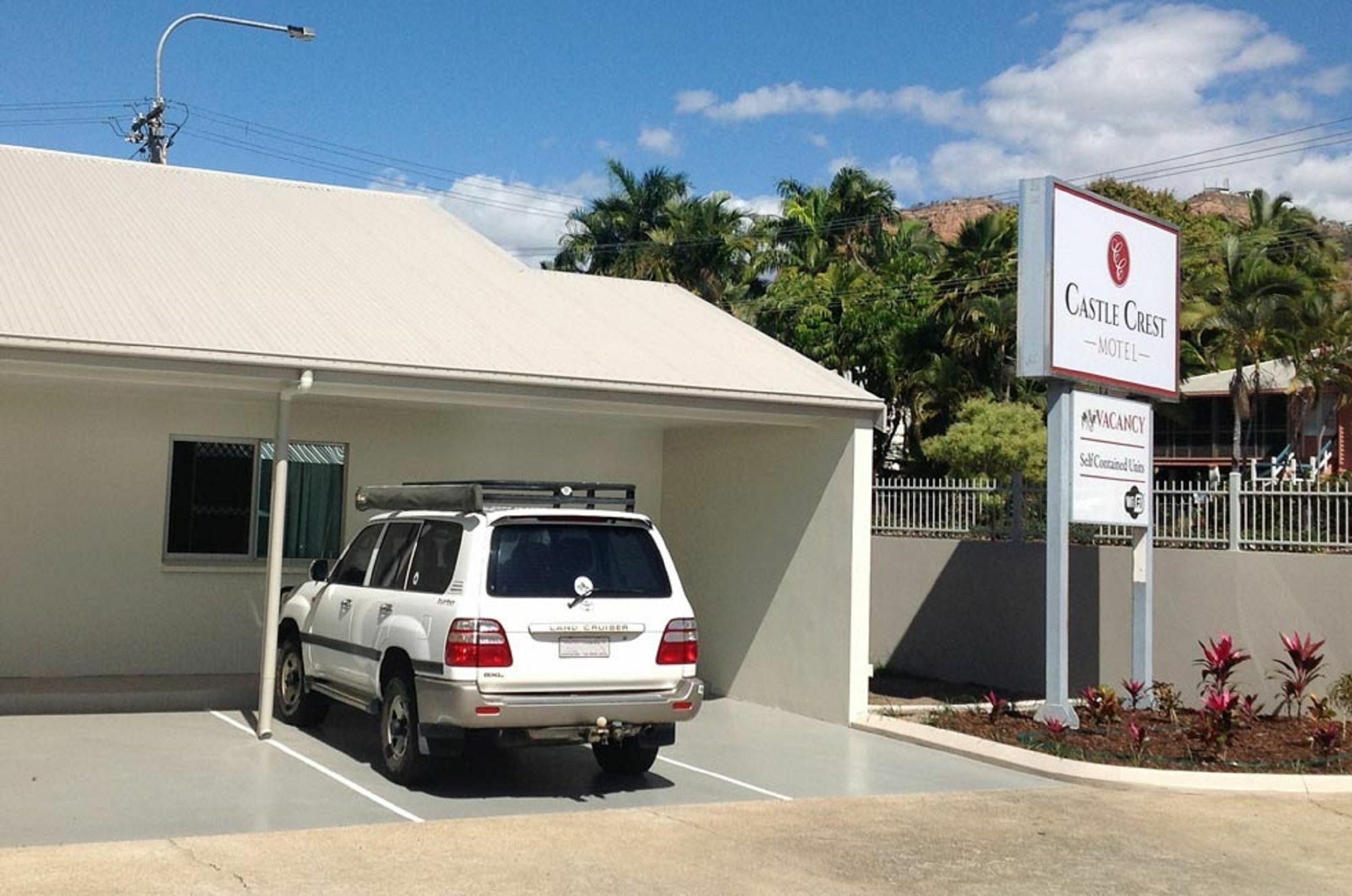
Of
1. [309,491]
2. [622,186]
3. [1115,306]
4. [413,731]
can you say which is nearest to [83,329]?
[413,731]

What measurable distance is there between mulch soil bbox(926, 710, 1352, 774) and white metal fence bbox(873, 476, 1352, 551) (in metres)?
1.70

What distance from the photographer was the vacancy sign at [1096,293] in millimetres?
13148

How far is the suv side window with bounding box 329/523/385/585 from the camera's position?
37.0ft

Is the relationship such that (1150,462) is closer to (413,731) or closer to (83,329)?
(413,731)

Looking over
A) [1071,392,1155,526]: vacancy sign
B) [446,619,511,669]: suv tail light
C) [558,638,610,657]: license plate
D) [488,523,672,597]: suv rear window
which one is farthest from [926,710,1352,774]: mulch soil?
[446,619,511,669]: suv tail light

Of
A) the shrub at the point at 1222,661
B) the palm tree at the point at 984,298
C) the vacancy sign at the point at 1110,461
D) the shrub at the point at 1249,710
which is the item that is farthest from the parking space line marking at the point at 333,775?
the palm tree at the point at 984,298

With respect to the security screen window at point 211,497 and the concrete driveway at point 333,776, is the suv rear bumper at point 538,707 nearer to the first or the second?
the concrete driveway at point 333,776

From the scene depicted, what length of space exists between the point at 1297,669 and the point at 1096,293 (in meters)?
3.81

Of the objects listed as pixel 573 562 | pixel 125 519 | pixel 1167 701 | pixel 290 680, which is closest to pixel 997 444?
pixel 1167 701

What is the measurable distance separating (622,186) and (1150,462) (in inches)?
1252

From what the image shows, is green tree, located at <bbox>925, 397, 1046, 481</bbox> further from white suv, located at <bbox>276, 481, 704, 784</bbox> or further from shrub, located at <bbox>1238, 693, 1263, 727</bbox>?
white suv, located at <bbox>276, 481, 704, 784</bbox>

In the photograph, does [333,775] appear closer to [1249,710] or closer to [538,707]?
[538,707]

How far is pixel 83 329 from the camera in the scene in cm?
1080

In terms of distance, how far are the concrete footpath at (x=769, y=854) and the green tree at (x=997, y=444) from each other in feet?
63.1
